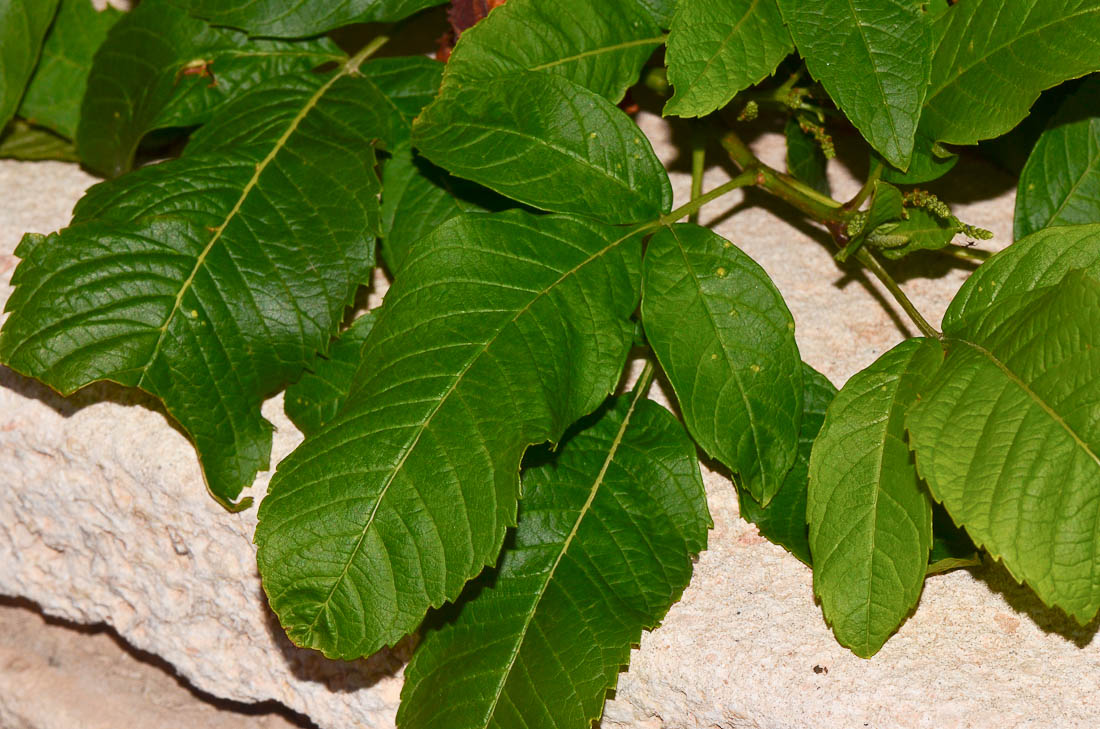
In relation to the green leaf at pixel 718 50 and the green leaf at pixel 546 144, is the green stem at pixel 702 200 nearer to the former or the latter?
the green leaf at pixel 546 144

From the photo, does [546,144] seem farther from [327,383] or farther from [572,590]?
[572,590]

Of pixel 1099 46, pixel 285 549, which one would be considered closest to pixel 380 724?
pixel 285 549

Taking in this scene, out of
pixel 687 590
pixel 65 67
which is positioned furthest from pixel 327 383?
pixel 65 67

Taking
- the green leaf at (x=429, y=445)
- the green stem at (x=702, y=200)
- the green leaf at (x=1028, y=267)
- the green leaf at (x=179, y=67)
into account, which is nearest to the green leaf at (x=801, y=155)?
the green stem at (x=702, y=200)

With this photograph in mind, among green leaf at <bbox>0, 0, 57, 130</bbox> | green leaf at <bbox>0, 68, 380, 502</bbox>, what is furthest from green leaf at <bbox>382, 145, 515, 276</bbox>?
green leaf at <bbox>0, 0, 57, 130</bbox>

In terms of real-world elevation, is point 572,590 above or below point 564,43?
below
